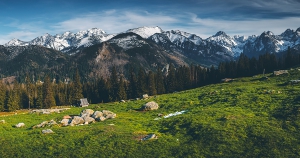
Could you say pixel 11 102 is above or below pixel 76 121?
below

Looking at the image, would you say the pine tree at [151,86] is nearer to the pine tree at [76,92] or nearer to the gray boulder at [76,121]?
the pine tree at [76,92]

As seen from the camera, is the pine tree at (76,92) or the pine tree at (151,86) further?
the pine tree at (76,92)

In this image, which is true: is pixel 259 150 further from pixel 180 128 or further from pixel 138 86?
pixel 138 86

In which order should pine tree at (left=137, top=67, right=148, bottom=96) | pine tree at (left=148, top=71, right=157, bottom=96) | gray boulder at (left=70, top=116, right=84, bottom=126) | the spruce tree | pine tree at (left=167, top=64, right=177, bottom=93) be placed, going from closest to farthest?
1. gray boulder at (left=70, top=116, right=84, bottom=126)
2. the spruce tree
3. pine tree at (left=137, top=67, right=148, bottom=96)
4. pine tree at (left=148, top=71, right=157, bottom=96)
5. pine tree at (left=167, top=64, right=177, bottom=93)

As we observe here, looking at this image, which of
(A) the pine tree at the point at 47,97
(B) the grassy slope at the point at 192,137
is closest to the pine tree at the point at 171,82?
(A) the pine tree at the point at 47,97

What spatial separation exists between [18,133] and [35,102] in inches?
3808

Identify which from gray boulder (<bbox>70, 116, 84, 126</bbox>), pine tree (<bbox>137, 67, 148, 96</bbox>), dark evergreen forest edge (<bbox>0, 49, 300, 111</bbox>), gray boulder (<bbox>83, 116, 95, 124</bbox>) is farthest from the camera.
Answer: pine tree (<bbox>137, 67, 148, 96</bbox>)

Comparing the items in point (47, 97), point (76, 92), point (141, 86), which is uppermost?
point (141, 86)

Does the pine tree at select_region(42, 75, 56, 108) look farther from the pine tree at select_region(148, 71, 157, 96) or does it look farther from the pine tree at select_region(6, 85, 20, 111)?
the pine tree at select_region(148, 71, 157, 96)

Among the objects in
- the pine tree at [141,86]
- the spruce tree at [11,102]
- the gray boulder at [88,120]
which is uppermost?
the pine tree at [141,86]

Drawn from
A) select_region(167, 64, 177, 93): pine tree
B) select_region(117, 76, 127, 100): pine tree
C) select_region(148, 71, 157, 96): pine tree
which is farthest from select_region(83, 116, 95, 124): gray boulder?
select_region(167, 64, 177, 93): pine tree

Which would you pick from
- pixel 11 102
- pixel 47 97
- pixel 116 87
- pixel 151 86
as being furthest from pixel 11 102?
pixel 151 86

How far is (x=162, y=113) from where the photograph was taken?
44.7 meters

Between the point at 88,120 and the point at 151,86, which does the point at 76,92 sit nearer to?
the point at 151,86
